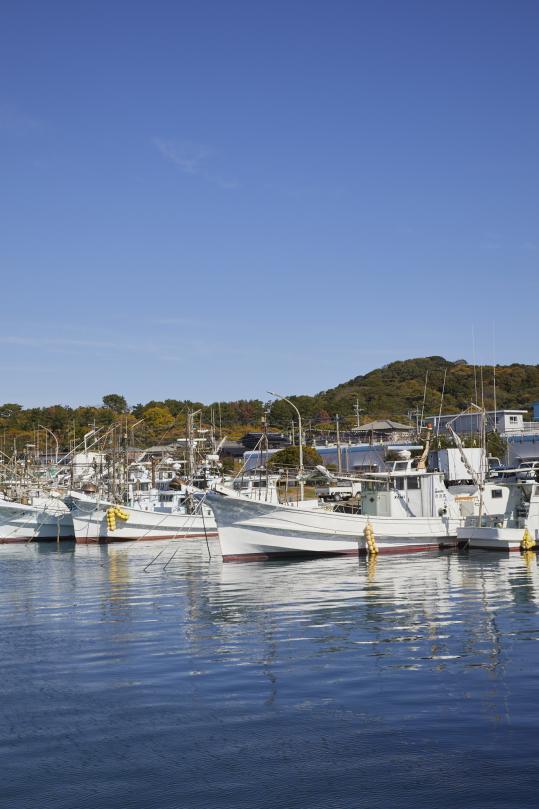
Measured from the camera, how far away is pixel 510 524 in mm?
52031

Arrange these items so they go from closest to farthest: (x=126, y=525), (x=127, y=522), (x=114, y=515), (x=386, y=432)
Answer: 1. (x=114, y=515)
2. (x=127, y=522)
3. (x=126, y=525)
4. (x=386, y=432)

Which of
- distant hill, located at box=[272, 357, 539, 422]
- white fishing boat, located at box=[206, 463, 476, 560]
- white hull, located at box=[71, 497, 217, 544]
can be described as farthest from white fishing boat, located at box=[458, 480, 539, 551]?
distant hill, located at box=[272, 357, 539, 422]

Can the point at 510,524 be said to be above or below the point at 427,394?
below

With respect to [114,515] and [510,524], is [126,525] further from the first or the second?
[510,524]

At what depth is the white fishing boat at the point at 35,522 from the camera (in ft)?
239

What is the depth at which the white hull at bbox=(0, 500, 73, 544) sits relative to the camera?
7288 cm

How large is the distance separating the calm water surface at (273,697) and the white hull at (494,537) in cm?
1387

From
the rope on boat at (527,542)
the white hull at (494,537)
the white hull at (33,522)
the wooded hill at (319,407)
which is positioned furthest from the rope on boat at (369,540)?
the wooded hill at (319,407)

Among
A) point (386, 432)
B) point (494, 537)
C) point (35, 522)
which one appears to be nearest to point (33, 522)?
point (35, 522)

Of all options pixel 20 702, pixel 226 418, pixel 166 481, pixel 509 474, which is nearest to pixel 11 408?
pixel 226 418

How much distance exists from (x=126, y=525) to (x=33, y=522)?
10550 mm

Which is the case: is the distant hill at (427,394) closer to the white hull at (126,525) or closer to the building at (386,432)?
the building at (386,432)

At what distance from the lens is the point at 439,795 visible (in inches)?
506

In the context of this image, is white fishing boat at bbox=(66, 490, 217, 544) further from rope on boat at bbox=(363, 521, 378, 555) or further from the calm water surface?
the calm water surface
